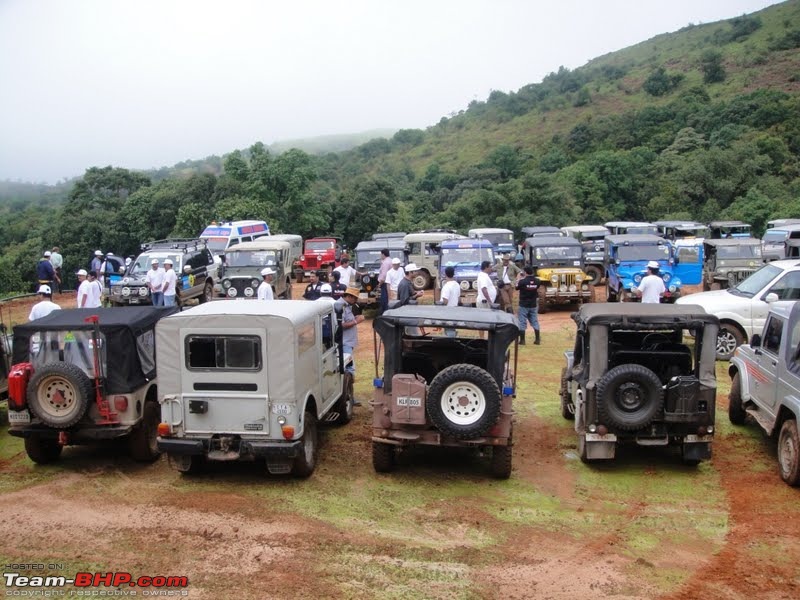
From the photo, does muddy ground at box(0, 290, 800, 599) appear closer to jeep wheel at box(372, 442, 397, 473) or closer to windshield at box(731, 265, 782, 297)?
jeep wheel at box(372, 442, 397, 473)

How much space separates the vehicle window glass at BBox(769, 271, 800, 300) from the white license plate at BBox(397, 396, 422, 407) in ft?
27.5

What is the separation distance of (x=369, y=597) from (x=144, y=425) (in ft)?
13.7

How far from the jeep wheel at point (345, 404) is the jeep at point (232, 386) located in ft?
7.45

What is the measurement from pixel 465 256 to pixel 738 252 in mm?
8556

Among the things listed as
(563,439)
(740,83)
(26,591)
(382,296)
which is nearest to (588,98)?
(740,83)

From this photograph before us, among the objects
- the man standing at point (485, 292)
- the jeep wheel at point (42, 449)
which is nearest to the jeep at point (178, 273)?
the man standing at point (485, 292)

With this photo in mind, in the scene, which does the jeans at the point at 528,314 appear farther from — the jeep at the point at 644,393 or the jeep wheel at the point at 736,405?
the jeep at the point at 644,393

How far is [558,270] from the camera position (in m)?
20.0

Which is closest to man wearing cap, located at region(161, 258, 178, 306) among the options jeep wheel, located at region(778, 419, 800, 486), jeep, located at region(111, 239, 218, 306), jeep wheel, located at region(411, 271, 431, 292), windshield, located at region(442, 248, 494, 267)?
jeep, located at region(111, 239, 218, 306)

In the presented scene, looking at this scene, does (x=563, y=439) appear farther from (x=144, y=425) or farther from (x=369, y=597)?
(x=144, y=425)

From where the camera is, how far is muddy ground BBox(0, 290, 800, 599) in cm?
598

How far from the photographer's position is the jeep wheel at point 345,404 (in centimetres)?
1016

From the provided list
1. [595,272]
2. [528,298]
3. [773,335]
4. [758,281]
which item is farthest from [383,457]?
[595,272]

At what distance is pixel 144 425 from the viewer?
864cm
